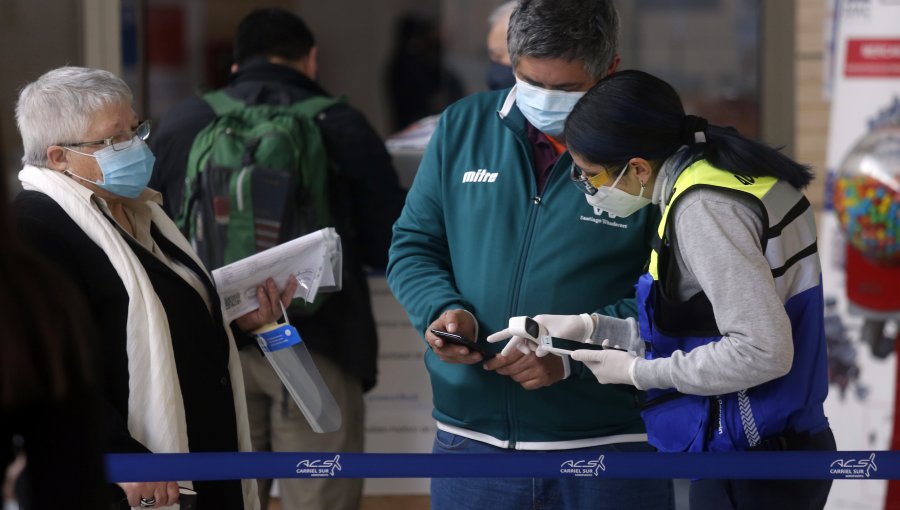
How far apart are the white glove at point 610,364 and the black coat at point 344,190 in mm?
1451

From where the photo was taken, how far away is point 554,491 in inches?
106

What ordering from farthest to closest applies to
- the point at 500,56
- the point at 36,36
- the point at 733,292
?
the point at 36,36 → the point at 500,56 → the point at 733,292

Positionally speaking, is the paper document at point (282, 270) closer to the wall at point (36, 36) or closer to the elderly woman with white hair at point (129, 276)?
the elderly woman with white hair at point (129, 276)

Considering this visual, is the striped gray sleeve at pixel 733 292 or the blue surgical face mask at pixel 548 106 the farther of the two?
the blue surgical face mask at pixel 548 106

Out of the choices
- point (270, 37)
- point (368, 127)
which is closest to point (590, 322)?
point (368, 127)

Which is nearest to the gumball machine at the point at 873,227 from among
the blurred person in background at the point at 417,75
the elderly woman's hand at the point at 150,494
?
the elderly woman's hand at the point at 150,494

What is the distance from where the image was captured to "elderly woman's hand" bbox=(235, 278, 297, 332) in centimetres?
309

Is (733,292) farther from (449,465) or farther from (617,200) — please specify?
(449,465)

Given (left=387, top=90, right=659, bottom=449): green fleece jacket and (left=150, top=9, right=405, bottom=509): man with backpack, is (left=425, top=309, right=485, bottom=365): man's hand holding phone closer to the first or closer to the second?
(left=387, top=90, right=659, bottom=449): green fleece jacket

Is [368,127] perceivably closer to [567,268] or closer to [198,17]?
[567,268]

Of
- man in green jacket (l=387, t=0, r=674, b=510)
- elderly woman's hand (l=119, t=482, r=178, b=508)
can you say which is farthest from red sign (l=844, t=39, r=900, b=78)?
elderly woman's hand (l=119, t=482, r=178, b=508)

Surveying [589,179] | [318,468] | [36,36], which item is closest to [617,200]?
[589,179]

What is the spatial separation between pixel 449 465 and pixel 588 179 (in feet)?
2.20

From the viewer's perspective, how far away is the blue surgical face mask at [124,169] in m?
2.73
